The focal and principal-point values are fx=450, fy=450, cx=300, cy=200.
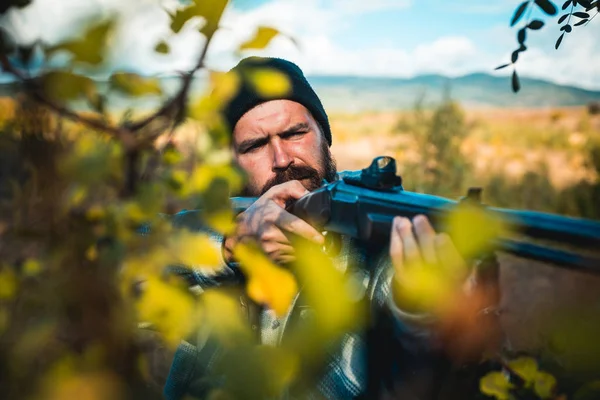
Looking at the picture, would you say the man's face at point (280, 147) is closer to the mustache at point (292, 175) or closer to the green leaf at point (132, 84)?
the mustache at point (292, 175)

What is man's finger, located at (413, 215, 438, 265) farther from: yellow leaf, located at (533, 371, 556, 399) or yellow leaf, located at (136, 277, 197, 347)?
yellow leaf, located at (533, 371, 556, 399)

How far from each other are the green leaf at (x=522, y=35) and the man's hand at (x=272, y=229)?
875 mm

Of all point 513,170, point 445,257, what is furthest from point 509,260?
point 513,170

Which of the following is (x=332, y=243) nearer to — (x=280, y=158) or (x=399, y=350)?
(x=399, y=350)

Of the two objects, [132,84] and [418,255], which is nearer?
[132,84]

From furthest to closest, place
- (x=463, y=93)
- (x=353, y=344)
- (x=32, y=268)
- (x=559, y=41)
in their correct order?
(x=463, y=93)
(x=353, y=344)
(x=559, y=41)
(x=32, y=268)

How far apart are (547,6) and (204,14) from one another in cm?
102

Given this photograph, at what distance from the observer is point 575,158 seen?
2034 centimetres

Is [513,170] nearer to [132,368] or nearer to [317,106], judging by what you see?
[317,106]

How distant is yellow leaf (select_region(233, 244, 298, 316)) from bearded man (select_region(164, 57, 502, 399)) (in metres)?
0.12

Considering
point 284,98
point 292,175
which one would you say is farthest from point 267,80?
point 284,98

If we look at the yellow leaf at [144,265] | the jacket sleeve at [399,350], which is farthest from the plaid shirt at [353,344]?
the yellow leaf at [144,265]

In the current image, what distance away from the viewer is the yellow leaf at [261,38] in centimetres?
59

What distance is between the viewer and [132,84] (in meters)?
0.60
